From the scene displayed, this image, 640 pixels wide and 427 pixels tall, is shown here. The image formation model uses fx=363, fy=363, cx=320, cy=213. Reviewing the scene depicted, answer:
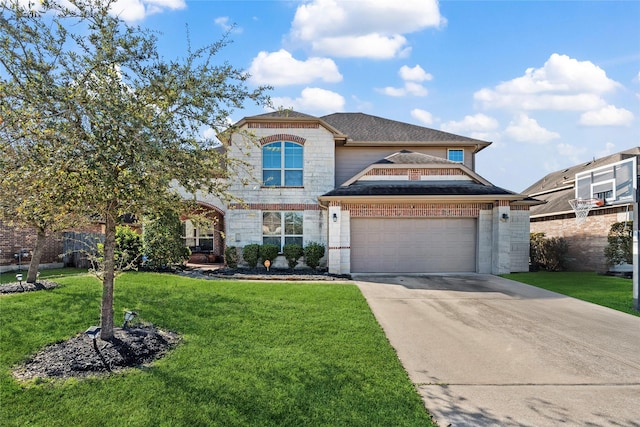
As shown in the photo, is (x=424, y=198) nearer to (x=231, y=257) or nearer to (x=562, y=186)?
(x=231, y=257)

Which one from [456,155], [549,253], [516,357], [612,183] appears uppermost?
[456,155]

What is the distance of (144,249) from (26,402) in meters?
10.1

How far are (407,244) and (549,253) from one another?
25.3 ft

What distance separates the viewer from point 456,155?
17.9 metres

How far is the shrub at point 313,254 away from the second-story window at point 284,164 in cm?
289

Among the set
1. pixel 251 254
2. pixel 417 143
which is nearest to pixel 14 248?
pixel 251 254

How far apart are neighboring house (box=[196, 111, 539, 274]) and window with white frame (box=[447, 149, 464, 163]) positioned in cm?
5

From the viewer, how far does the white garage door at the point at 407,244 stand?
46.7 feet

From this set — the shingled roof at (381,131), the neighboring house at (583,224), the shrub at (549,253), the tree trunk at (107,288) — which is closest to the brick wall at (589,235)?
the neighboring house at (583,224)

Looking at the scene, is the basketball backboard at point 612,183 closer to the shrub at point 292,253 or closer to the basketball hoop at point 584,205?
the basketball hoop at point 584,205

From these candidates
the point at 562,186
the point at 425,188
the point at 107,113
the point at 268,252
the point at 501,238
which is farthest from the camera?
the point at 562,186

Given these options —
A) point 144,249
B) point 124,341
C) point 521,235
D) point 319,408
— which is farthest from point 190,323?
point 521,235

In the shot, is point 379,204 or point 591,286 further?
point 379,204

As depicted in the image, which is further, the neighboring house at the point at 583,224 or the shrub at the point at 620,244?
the neighboring house at the point at 583,224
